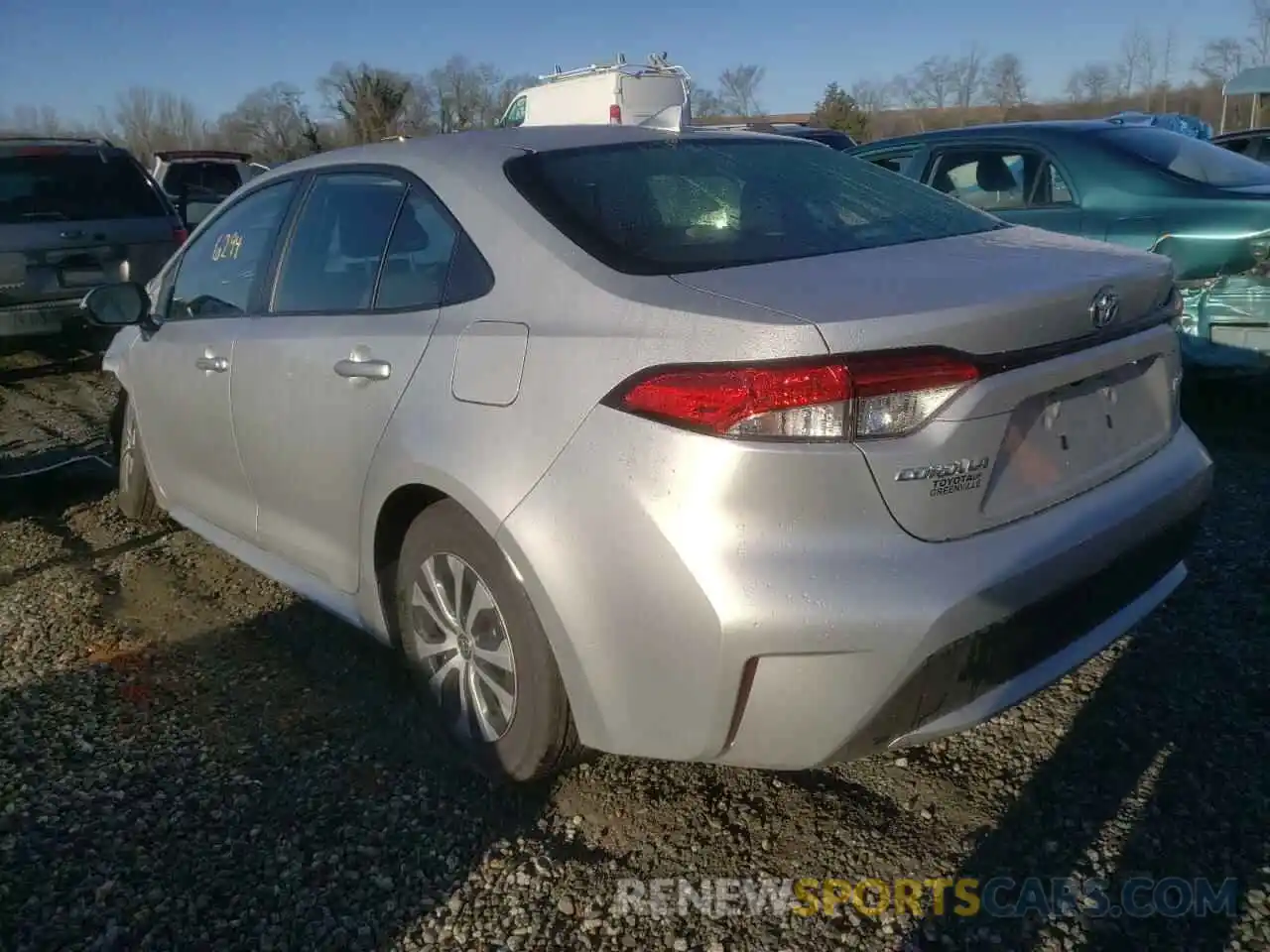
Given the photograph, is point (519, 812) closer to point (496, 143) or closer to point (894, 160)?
point (496, 143)

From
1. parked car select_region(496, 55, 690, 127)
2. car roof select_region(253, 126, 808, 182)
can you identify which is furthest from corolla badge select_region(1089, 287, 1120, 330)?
parked car select_region(496, 55, 690, 127)

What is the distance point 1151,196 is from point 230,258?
4.20m

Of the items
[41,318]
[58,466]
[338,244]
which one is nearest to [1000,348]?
[338,244]

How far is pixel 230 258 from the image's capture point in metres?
3.84

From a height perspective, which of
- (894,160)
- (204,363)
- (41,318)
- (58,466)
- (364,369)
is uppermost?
(894,160)

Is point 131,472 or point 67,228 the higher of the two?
point 67,228

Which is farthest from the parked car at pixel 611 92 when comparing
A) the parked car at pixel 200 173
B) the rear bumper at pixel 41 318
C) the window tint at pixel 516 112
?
the rear bumper at pixel 41 318

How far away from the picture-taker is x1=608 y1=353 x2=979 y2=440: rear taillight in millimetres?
2035

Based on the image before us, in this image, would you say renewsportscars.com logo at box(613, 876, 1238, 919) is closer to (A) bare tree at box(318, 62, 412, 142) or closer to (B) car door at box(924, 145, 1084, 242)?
(B) car door at box(924, 145, 1084, 242)

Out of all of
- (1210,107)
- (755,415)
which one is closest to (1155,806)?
(755,415)

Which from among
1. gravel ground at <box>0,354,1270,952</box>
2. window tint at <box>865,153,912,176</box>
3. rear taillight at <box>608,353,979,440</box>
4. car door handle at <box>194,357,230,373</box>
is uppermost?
window tint at <box>865,153,912,176</box>

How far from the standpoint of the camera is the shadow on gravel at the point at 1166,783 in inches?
89.0

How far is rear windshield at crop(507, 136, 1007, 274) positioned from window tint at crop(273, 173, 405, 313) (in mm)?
501

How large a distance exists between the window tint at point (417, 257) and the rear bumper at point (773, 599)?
0.77 meters
